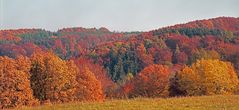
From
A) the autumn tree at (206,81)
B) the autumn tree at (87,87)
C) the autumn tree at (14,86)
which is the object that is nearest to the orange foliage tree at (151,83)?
the autumn tree at (206,81)

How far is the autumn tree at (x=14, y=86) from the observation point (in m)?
47.6

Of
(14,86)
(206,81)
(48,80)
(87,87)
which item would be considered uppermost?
(48,80)

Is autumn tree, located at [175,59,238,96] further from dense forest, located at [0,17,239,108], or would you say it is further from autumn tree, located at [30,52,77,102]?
autumn tree, located at [30,52,77,102]

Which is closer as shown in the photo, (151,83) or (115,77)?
(151,83)

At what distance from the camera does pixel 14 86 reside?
4956 cm

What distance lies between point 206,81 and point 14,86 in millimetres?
32041

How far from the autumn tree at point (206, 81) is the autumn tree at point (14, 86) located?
26572 mm

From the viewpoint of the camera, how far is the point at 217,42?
502 ft

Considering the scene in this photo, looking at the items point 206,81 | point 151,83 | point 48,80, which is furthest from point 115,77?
point 48,80

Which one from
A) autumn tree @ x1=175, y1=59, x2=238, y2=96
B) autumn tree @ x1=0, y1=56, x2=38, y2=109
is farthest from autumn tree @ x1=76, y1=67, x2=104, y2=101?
autumn tree @ x1=175, y1=59, x2=238, y2=96

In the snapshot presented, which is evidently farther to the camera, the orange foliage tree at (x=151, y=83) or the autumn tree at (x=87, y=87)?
the orange foliage tree at (x=151, y=83)

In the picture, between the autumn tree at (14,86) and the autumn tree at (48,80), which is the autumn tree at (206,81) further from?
the autumn tree at (14,86)

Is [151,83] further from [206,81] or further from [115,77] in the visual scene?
[115,77]

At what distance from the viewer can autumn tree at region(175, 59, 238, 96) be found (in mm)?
67125
